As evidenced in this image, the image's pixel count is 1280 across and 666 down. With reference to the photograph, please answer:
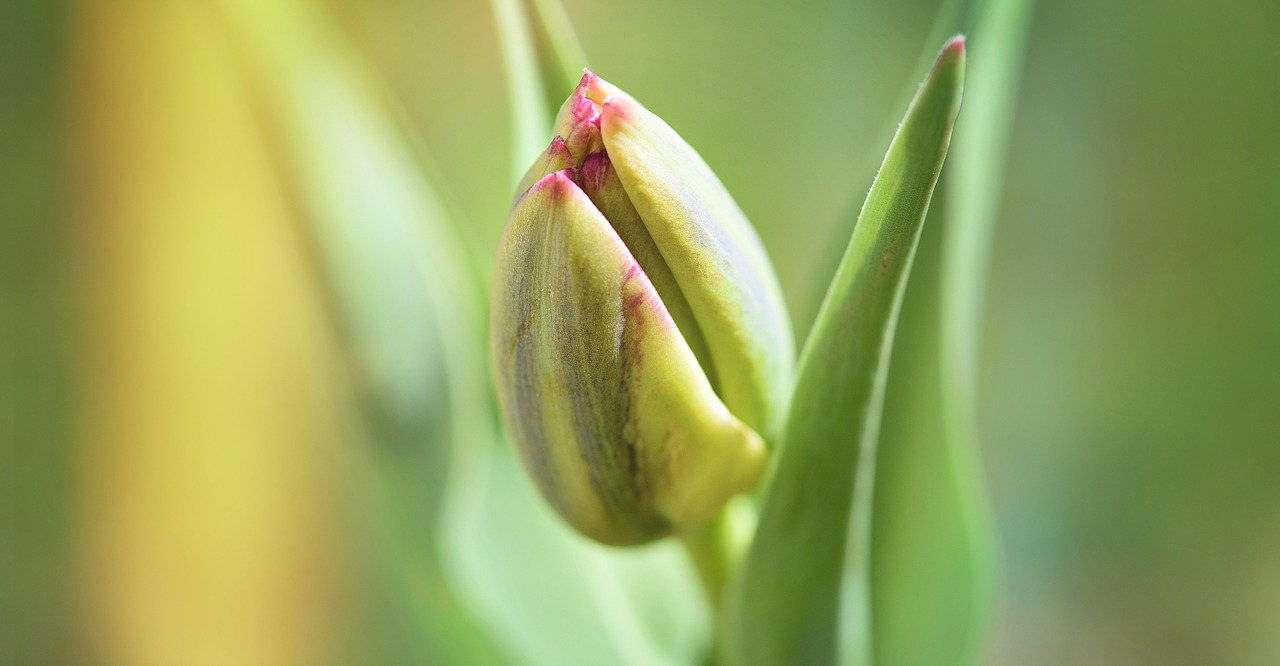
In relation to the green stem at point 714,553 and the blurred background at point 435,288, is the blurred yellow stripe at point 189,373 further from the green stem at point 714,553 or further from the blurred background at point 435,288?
the green stem at point 714,553

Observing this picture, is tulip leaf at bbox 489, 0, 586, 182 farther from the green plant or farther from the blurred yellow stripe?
the blurred yellow stripe

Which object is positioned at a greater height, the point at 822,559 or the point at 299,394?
the point at 299,394

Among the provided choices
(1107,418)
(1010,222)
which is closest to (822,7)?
(1010,222)

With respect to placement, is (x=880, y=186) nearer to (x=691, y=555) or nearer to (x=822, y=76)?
(x=691, y=555)

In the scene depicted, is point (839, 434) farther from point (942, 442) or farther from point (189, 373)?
point (189, 373)

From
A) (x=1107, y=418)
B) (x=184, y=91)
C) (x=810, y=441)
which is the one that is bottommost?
(x=1107, y=418)

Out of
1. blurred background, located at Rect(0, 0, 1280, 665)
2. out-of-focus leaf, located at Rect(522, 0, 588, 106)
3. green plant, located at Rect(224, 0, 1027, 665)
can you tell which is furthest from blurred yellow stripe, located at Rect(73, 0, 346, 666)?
out-of-focus leaf, located at Rect(522, 0, 588, 106)

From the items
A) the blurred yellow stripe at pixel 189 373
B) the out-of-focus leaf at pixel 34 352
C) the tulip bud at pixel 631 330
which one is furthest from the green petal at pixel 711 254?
the out-of-focus leaf at pixel 34 352
